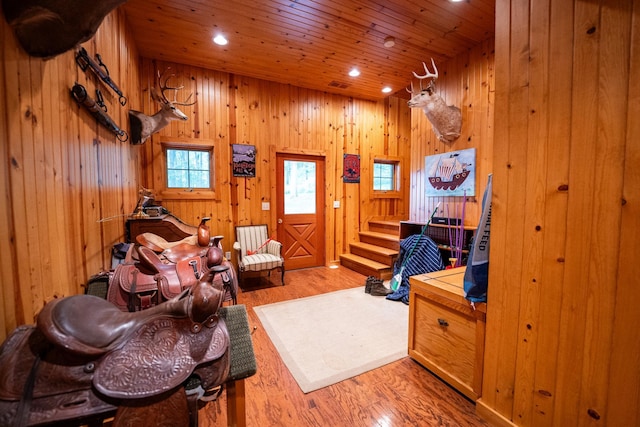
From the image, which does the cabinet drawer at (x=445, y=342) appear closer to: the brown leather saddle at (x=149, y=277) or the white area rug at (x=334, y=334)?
the white area rug at (x=334, y=334)

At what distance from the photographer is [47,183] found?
1269 millimetres

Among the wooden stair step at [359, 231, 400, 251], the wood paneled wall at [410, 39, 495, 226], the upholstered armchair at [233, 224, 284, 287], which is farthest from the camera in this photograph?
the wooden stair step at [359, 231, 400, 251]

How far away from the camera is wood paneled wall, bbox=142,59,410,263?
391 centimetres

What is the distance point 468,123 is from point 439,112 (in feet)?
1.41

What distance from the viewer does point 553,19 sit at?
4.03 feet

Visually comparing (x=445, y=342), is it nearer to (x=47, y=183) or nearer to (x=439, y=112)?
(x=47, y=183)

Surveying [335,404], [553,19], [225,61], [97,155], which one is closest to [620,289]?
[553,19]

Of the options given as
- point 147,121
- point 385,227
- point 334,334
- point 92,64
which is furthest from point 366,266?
point 92,64

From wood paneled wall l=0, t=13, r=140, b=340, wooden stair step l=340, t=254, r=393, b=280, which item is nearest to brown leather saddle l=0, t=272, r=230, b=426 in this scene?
wood paneled wall l=0, t=13, r=140, b=340

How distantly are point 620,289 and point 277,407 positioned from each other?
6.12 ft

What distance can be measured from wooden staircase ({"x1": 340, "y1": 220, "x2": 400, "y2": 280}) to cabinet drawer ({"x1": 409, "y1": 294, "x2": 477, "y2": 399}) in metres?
2.10

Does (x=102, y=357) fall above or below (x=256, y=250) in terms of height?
above

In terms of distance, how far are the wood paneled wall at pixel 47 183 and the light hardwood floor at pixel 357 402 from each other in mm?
1182

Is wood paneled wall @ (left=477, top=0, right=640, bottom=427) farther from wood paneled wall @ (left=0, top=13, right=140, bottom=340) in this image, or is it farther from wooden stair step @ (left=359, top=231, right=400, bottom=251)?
wooden stair step @ (left=359, top=231, right=400, bottom=251)
